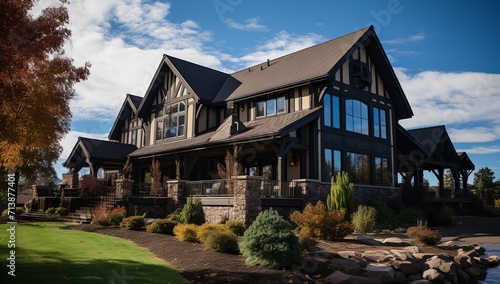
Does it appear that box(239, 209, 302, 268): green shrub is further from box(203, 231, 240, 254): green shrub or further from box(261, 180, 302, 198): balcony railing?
box(261, 180, 302, 198): balcony railing

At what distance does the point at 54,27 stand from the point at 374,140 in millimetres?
19569

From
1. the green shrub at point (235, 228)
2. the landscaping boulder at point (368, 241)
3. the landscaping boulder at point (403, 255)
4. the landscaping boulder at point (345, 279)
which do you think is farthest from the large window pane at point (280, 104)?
the landscaping boulder at point (345, 279)

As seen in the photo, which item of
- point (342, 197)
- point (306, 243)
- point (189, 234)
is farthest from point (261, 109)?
point (306, 243)

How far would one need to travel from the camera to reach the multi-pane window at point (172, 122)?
90.5 ft

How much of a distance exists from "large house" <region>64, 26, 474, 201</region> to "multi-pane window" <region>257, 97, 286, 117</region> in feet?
0.21

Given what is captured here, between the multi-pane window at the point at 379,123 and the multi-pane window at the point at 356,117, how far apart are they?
94 cm

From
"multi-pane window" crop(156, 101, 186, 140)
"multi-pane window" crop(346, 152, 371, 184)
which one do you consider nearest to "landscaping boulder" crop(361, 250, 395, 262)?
"multi-pane window" crop(346, 152, 371, 184)

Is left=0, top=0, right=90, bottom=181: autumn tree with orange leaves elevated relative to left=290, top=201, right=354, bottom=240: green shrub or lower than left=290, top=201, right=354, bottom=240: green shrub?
elevated

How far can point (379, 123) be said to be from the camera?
25.7 meters

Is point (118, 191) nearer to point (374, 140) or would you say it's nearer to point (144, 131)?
point (144, 131)

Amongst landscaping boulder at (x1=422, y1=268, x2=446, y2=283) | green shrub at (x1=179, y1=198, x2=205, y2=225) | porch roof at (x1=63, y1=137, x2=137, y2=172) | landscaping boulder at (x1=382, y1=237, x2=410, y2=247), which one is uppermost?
porch roof at (x1=63, y1=137, x2=137, y2=172)

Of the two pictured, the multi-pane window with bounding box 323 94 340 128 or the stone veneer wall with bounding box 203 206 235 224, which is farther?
the multi-pane window with bounding box 323 94 340 128

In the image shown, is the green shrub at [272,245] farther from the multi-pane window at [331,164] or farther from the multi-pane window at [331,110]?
the multi-pane window at [331,110]

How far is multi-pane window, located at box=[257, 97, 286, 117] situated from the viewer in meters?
22.9
